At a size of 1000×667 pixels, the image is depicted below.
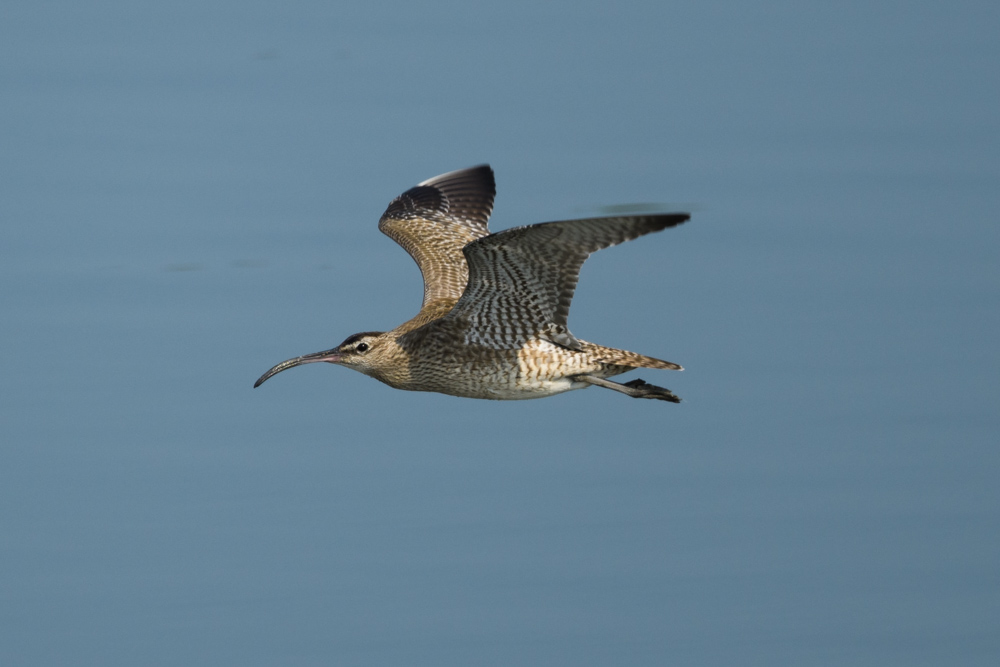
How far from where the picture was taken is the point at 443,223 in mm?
12266

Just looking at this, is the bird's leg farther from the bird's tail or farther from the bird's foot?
the bird's tail

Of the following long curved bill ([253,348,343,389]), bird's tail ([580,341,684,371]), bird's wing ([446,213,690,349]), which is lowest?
long curved bill ([253,348,343,389])

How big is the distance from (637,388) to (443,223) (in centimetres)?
268

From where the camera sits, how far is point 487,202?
12.6 m

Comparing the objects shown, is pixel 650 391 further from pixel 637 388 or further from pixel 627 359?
pixel 627 359

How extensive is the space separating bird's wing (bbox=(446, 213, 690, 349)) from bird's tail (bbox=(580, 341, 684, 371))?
11cm

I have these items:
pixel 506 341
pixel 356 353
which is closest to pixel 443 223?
pixel 356 353

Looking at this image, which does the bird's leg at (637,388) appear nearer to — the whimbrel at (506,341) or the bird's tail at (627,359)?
the whimbrel at (506,341)

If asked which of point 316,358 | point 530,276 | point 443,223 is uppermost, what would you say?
point 443,223

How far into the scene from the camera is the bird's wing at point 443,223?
37.2 ft

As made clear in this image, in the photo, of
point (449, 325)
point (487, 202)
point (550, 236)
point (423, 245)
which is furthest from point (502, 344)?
point (487, 202)

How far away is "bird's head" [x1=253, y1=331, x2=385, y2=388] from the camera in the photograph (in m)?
10.2

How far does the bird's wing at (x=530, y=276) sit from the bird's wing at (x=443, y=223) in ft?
4.03

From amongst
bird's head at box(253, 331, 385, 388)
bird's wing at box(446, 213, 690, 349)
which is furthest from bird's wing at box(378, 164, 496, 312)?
bird's wing at box(446, 213, 690, 349)
